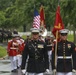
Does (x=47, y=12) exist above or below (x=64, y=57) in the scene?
above

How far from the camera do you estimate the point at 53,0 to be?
134 ft

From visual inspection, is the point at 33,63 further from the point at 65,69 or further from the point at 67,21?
the point at 67,21

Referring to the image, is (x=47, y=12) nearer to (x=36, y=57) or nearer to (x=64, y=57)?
(x=64, y=57)

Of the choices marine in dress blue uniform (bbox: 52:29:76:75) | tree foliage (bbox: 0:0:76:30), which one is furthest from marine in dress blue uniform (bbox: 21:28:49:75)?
tree foliage (bbox: 0:0:76:30)

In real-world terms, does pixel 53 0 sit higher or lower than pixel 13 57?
higher

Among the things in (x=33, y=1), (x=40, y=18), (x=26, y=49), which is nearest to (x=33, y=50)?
(x=26, y=49)

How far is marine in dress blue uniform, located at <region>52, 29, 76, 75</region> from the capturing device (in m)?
8.72

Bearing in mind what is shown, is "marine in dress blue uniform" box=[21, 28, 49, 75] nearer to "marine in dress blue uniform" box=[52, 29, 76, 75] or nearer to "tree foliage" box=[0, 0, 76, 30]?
"marine in dress blue uniform" box=[52, 29, 76, 75]

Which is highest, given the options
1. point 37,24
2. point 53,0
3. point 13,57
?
point 53,0

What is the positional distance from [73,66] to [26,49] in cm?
116

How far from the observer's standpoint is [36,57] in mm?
8562

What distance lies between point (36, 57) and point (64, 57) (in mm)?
669

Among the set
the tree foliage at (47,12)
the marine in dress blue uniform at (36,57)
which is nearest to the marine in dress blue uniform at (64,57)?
the marine in dress blue uniform at (36,57)

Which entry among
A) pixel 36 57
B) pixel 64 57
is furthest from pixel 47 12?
pixel 36 57
